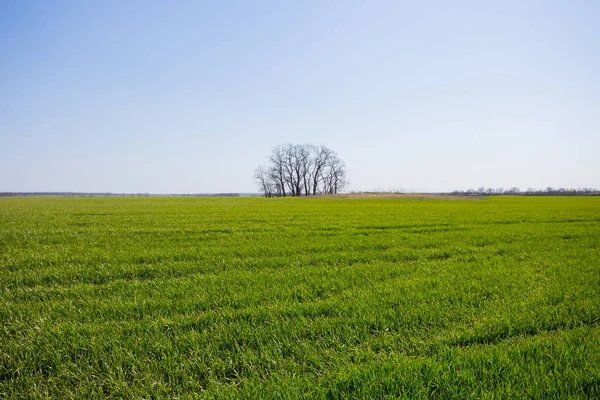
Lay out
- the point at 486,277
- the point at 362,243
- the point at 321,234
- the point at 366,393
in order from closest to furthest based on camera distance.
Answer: the point at 366,393
the point at 486,277
the point at 362,243
the point at 321,234

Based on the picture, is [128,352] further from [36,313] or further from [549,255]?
[549,255]

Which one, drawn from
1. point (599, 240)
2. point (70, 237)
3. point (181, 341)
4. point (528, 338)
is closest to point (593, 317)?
point (528, 338)

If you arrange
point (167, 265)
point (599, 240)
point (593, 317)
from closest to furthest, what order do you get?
point (593, 317), point (167, 265), point (599, 240)

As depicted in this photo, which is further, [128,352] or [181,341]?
[181,341]

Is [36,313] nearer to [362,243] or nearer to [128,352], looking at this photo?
[128,352]

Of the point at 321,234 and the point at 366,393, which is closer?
the point at 366,393

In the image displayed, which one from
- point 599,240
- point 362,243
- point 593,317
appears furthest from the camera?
point 599,240

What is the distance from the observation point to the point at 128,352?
3.18m

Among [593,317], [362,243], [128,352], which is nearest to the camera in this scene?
[128,352]

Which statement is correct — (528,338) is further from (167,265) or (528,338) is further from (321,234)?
(321,234)

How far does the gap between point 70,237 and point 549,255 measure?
654 inches

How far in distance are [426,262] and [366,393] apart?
545cm

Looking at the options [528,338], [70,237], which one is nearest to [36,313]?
[528,338]

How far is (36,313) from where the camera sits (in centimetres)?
423
